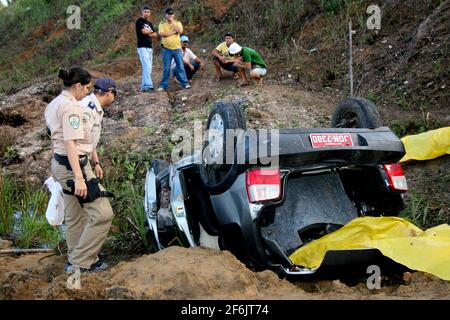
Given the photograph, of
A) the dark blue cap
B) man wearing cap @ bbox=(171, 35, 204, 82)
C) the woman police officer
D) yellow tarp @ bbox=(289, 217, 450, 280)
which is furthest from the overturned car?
man wearing cap @ bbox=(171, 35, 204, 82)

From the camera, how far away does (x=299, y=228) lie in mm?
3430

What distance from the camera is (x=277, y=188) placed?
3.07 metres

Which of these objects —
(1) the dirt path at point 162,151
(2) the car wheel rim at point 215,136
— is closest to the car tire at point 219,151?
(2) the car wheel rim at point 215,136

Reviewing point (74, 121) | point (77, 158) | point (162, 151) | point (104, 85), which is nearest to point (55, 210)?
point (77, 158)

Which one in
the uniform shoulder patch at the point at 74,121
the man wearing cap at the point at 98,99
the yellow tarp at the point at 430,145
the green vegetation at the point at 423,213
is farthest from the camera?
the yellow tarp at the point at 430,145

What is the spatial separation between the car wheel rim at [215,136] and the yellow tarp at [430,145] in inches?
121

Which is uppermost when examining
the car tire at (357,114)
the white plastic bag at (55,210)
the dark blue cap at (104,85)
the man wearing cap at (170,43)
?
the man wearing cap at (170,43)

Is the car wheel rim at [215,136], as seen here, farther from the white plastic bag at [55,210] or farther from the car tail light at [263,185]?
the white plastic bag at [55,210]

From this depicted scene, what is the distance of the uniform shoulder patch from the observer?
371cm

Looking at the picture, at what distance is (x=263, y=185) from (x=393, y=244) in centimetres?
81

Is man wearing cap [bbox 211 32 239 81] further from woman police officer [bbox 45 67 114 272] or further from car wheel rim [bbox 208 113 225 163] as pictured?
car wheel rim [bbox 208 113 225 163]

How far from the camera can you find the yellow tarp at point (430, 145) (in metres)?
5.58

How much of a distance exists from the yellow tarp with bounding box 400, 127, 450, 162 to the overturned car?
6.34 ft
